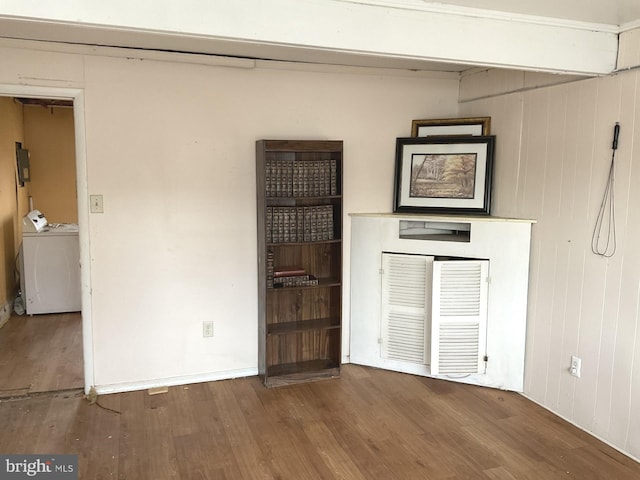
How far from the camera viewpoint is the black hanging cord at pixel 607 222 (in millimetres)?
2838

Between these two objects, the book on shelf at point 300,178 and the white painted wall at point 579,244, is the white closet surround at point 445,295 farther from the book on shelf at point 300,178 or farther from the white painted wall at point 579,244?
the book on shelf at point 300,178

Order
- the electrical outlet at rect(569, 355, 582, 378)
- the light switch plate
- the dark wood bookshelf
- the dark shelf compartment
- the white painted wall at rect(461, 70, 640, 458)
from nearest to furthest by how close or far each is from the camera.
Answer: the white painted wall at rect(461, 70, 640, 458) < the electrical outlet at rect(569, 355, 582, 378) < the light switch plate < the dark wood bookshelf < the dark shelf compartment

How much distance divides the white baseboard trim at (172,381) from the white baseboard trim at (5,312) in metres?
2.03

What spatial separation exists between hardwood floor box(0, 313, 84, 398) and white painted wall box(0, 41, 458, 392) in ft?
1.42

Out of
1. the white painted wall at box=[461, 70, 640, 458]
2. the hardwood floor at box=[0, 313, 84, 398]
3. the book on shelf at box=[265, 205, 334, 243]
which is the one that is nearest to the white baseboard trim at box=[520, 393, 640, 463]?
the white painted wall at box=[461, 70, 640, 458]

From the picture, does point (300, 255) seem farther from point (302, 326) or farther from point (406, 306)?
point (406, 306)

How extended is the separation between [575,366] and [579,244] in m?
0.73

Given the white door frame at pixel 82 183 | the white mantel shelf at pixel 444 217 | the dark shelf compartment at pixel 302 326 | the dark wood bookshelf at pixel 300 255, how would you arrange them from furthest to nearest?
the dark shelf compartment at pixel 302 326 < the dark wood bookshelf at pixel 300 255 < the white mantel shelf at pixel 444 217 < the white door frame at pixel 82 183

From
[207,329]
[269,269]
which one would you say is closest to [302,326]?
[269,269]

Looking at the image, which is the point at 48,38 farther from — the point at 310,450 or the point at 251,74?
the point at 310,450

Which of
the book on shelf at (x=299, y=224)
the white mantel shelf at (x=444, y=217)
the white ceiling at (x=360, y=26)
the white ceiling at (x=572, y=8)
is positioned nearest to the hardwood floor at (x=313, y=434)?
the book on shelf at (x=299, y=224)

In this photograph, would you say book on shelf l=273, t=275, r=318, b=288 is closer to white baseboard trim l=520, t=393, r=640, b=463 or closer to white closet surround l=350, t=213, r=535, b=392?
white closet surround l=350, t=213, r=535, b=392

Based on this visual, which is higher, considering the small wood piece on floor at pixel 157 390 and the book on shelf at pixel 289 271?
the book on shelf at pixel 289 271

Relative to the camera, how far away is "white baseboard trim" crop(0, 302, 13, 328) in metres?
4.90
